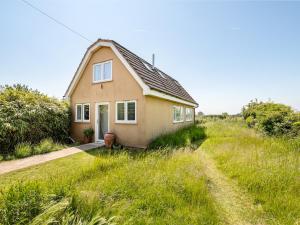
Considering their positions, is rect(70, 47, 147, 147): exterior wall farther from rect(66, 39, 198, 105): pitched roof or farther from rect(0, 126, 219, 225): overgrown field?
rect(0, 126, 219, 225): overgrown field

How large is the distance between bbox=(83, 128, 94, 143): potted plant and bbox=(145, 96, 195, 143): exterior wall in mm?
4376

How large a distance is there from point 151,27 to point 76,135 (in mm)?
9474

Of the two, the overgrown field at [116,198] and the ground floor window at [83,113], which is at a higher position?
the ground floor window at [83,113]

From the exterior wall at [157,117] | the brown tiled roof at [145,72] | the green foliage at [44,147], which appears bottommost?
the green foliage at [44,147]

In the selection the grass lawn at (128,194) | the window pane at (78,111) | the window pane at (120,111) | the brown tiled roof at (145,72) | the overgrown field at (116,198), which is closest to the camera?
the overgrown field at (116,198)

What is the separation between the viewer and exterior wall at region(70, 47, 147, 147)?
901 centimetres

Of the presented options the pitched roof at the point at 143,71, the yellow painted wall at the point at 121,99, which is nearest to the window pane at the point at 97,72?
the yellow painted wall at the point at 121,99

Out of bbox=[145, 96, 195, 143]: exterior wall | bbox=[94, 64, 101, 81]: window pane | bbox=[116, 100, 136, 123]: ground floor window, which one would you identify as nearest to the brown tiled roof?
bbox=[145, 96, 195, 143]: exterior wall

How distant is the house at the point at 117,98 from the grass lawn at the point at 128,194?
4246 millimetres

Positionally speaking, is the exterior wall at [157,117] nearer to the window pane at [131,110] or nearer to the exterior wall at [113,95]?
the exterior wall at [113,95]

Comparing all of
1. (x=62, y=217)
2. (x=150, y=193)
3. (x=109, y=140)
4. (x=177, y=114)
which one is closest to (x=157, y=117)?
(x=109, y=140)

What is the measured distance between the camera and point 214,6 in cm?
853

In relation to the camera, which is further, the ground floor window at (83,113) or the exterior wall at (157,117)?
the ground floor window at (83,113)

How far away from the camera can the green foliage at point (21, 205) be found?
7.55 ft
